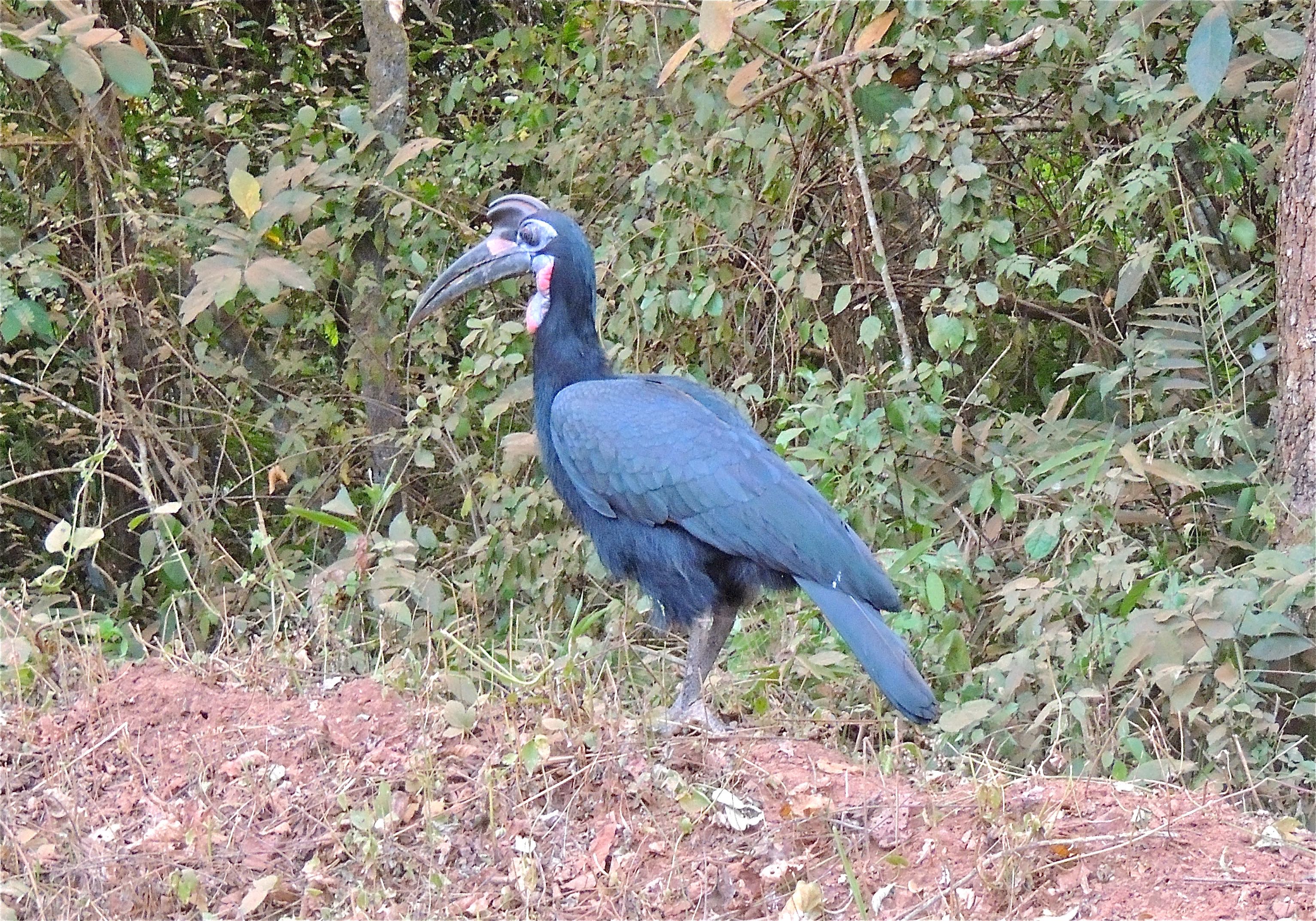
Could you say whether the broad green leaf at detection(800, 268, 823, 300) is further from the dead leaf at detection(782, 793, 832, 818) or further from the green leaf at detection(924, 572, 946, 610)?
the dead leaf at detection(782, 793, 832, 818)

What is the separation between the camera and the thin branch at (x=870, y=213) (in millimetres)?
4770

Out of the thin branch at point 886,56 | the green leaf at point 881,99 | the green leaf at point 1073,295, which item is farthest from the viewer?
the green leaf at point 881,99

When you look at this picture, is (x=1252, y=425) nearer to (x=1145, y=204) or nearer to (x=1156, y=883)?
(x=1145, y=204)

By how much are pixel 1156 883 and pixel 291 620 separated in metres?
2.85

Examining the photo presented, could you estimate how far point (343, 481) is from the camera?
5.79 metres

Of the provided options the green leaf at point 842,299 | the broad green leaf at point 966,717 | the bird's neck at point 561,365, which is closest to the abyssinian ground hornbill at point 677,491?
the bird's neck at point 561,365

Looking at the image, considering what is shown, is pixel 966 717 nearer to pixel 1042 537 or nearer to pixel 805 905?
pixel 1042 537

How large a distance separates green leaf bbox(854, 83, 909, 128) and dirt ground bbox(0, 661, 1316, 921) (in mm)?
2409

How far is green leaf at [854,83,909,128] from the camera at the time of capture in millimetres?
4754

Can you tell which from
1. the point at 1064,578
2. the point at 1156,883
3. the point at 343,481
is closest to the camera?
the point at 1156,883

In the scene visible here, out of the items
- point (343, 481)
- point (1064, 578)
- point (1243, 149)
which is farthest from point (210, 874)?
point (1243, 149)

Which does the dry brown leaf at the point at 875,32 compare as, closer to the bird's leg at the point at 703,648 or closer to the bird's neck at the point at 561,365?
the bird's neck at the point at 561,365

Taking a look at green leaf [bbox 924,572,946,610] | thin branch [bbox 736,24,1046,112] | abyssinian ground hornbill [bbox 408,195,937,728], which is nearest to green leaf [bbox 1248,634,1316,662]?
green leaf [bbox 924,572,946,610]

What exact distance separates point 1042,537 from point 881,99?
1.68m
